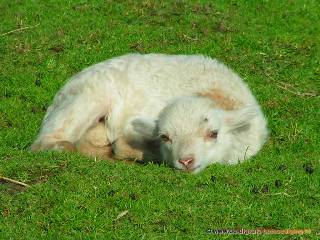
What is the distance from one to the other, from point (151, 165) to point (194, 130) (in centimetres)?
67

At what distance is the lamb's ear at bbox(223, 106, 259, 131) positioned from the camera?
9.59 m

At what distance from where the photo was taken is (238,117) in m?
9.62

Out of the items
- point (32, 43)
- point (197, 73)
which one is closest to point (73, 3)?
point (32, 43)

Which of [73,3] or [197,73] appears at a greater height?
[197,73]

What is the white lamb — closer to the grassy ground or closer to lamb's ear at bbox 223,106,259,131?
lamb's ear at bbox 223,106,259,131

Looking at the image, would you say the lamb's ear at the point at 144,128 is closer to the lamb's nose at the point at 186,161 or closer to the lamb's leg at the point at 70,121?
the lamb's leg at the point at 70,121

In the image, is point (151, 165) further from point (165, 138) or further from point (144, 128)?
point (144, 128)

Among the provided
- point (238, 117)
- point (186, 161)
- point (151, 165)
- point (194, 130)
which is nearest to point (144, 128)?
point (151, 165)

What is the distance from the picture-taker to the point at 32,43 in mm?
14773

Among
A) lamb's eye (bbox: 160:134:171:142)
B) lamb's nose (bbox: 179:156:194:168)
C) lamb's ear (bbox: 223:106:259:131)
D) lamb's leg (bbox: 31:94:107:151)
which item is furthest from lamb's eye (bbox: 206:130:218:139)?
lamb's leg (bbox: 31:94:107:151)

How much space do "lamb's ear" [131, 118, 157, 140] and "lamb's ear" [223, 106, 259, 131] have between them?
2.93ft

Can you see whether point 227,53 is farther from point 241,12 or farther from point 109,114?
point 109,114

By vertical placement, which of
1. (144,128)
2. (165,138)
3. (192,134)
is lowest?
(144,128)

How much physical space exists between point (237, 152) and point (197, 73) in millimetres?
1299
